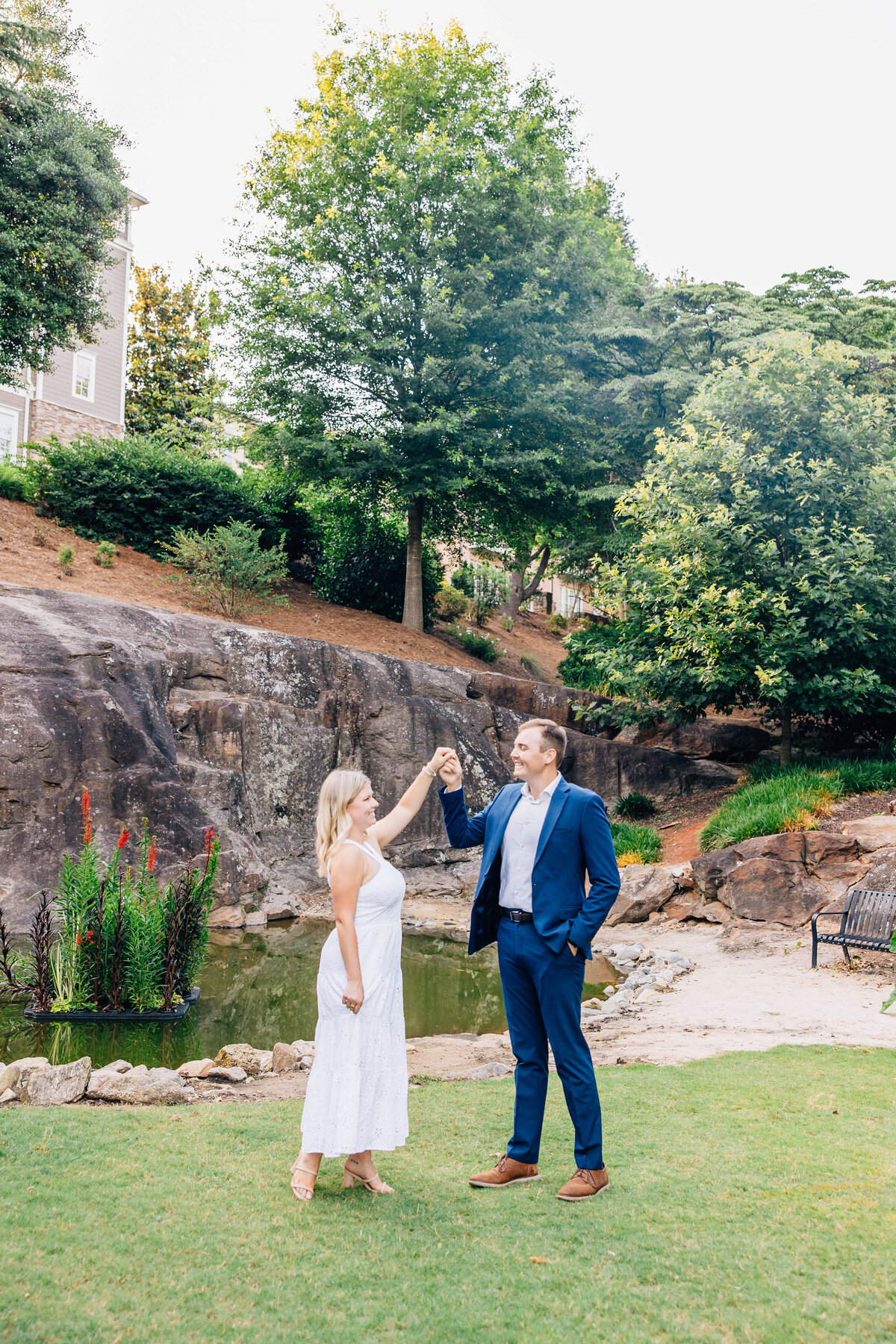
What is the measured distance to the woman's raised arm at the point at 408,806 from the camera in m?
4.05

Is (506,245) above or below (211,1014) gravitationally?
above

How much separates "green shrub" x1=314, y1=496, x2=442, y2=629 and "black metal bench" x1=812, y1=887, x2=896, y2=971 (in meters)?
13.6

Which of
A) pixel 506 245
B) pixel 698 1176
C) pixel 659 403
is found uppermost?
pixel 506 245

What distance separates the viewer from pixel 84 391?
1211 inches

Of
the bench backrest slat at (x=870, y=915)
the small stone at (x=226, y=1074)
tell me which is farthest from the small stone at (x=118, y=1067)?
the bench backrest slat at (x=870, y=915)

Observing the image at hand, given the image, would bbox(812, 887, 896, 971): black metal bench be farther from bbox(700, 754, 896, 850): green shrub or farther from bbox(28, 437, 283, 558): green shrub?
bbox(28, 437, 283, 558): green shrub

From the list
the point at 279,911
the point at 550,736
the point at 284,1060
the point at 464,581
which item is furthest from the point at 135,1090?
the point at 464,581

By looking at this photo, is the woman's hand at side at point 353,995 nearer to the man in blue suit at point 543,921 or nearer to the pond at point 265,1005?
the man in blue suit at point 543,921

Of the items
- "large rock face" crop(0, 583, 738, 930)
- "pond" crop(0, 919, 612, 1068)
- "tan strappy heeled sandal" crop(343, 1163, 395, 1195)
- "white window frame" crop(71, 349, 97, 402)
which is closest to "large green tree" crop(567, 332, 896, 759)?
"large rock face" crop(0, 583, 738, 930)

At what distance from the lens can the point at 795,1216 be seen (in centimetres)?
360

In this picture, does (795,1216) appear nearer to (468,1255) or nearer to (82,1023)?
(468,1255)

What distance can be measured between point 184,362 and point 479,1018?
31.1 m

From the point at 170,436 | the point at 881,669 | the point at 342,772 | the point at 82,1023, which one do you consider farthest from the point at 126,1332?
the point at 170,436

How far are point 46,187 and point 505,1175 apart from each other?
17.2 metres
